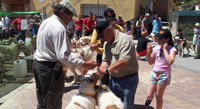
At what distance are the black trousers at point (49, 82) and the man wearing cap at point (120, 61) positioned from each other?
69 centimetres

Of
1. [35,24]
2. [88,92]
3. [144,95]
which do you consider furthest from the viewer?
[35,24]

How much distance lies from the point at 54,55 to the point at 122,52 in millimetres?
1006

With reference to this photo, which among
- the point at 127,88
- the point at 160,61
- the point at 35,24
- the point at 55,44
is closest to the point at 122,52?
the point at 127,88

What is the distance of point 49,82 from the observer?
3.09 m

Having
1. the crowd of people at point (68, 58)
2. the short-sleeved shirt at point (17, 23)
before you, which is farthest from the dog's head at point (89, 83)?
the short-sleeved shirt at point (17, 23)

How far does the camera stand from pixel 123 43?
2760 millimetres

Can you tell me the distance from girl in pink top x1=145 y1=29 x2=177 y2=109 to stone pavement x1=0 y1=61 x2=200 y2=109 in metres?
1.21

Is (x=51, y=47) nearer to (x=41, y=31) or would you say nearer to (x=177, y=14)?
(x=41, y=31)

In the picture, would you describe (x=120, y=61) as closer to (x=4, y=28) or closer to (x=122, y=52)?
(x=122, y=52)

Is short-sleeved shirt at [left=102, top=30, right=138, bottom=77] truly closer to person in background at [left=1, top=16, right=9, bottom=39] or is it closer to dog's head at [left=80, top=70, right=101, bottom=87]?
dog's head at [left=80, top=70, right=101, bottom=87]

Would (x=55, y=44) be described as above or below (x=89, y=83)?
above

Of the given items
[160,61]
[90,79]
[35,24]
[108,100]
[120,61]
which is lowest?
[108,100]

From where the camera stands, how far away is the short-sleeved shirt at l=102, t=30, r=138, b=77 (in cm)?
272

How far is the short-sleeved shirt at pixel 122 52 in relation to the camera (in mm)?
2725
